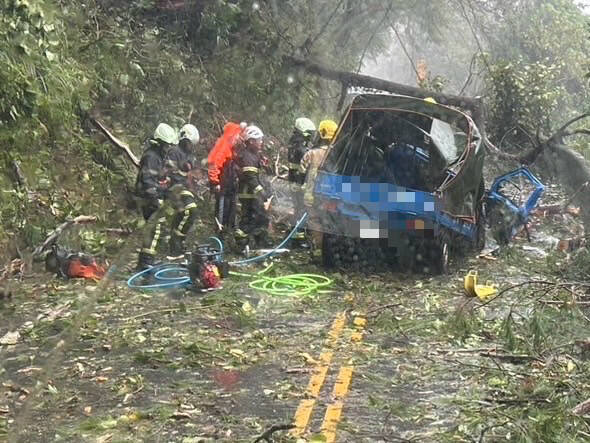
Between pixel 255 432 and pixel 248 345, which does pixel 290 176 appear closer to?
pixel 248 345

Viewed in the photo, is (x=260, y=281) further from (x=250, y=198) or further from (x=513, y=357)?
(x=513, y=357)

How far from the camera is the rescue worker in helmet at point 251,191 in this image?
10.6 m

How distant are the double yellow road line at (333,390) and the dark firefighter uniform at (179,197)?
310 centimetres

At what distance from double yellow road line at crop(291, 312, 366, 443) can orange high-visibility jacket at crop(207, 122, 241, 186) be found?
13.1 feet

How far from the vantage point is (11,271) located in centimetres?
870

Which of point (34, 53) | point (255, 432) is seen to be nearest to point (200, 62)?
point (34, 53)

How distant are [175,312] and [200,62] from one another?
8960 mm

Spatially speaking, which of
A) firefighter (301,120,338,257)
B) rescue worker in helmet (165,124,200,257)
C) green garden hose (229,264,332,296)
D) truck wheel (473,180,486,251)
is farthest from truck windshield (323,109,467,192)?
rescue worker in helmet (165,124,200,257)

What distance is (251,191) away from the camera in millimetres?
10586

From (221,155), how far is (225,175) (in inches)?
11.9

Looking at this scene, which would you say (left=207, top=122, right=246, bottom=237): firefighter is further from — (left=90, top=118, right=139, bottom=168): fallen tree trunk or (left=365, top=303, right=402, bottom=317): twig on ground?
(left=365, top=303, right=402, bottom=317): twig on ground

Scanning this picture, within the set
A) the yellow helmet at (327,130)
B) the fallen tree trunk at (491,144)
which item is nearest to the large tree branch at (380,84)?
the fallen tree trunk at (491,144)

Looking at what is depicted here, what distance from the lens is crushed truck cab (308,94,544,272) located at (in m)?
9.27

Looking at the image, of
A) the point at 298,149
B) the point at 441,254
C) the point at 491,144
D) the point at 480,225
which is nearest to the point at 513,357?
the point at 441,254
